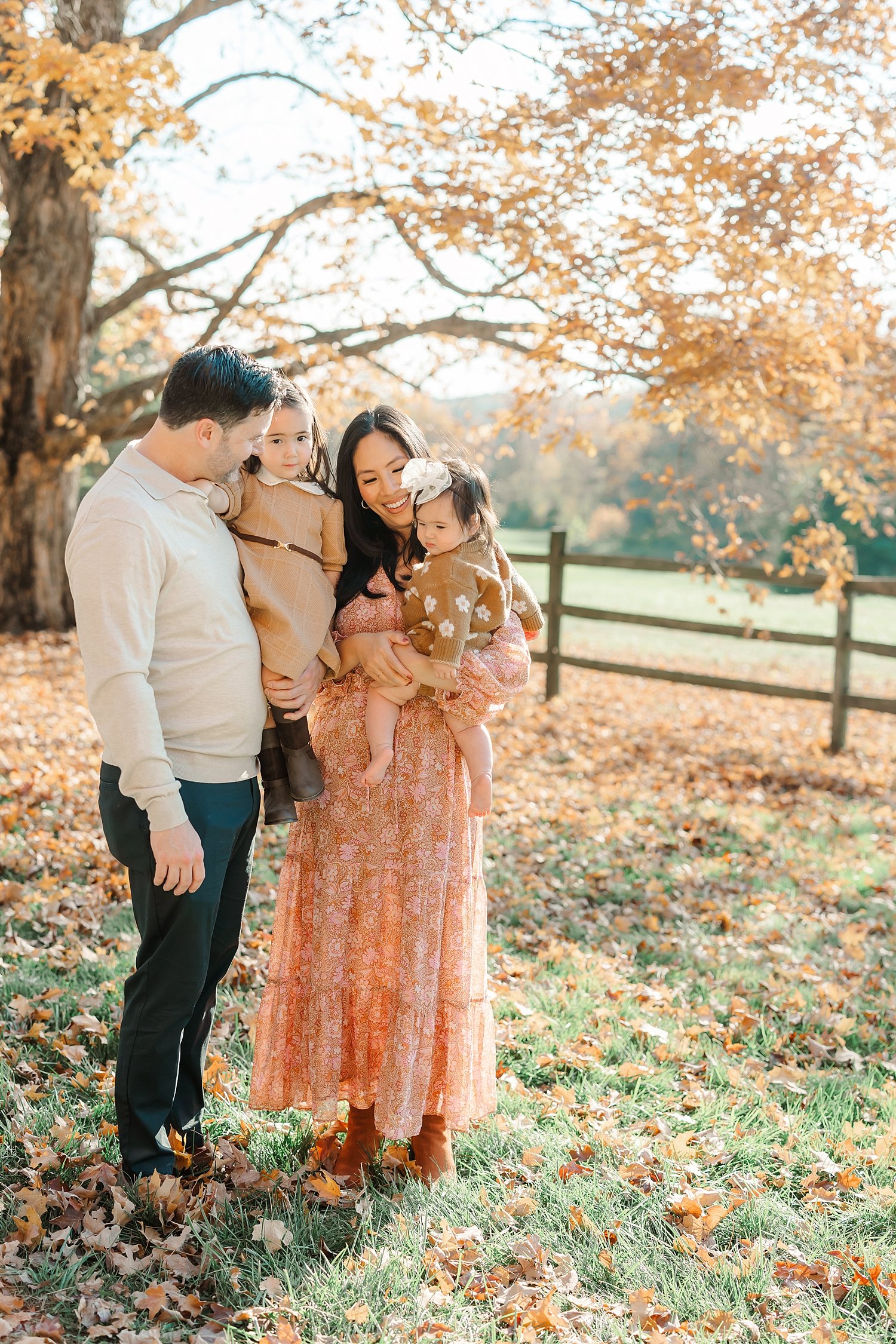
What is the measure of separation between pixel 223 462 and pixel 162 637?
422 mm

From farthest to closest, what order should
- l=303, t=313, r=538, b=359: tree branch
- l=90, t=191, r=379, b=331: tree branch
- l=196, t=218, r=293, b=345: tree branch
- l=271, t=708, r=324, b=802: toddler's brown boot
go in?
l=303, t=313, r=538, b=359: tree branch → l=196, t=218, r=293, b=345: tree branch → l=90, t=191, r=379, b=331: tree branch → l=271, t=708, r=324, b=802: toddler's brown boot

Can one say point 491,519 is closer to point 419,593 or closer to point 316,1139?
point 419,593

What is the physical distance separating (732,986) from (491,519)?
2464mm

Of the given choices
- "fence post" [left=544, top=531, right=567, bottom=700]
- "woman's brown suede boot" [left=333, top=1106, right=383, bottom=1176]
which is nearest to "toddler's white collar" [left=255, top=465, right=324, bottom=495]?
"woman's brown suede boot" [left=333, top=1106, right=383, bottom=1176]

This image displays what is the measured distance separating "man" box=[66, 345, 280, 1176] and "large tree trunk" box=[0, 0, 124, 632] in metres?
8.65

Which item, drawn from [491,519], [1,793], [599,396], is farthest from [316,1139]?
[599,396]

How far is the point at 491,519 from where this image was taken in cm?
274

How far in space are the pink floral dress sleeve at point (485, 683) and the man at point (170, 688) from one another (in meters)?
0.50

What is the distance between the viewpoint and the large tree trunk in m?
10.6

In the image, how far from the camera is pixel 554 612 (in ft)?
33.1

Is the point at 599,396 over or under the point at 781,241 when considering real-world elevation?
under

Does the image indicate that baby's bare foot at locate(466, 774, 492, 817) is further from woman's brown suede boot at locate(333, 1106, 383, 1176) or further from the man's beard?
the man's beard

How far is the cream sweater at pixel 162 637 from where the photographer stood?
2227 mm

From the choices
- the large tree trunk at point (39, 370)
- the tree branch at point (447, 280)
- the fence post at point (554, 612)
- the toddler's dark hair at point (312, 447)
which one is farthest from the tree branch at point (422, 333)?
the toddler's dark hair at point (312, 447)
